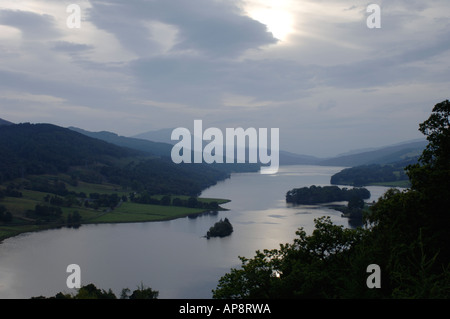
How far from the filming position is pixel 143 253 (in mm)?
36750

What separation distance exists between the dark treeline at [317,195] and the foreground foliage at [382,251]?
54.8 metres

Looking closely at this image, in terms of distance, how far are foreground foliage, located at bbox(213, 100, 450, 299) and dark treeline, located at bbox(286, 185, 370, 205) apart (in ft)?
180

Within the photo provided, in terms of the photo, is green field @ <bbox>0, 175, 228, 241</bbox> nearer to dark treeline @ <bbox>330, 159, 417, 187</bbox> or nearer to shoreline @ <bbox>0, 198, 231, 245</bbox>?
shoreline @ <bbox>0, 198, 231, 245</bbox>

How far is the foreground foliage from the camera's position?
33.1ft

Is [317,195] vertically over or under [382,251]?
A: under

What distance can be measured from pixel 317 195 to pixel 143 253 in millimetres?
42124

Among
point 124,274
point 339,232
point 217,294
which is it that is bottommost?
point 124,274

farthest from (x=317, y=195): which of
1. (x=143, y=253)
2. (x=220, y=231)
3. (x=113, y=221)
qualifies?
(x=143, y=253)

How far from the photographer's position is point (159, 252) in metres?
37.0

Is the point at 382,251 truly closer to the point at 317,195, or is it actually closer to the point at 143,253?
the point at 143,253

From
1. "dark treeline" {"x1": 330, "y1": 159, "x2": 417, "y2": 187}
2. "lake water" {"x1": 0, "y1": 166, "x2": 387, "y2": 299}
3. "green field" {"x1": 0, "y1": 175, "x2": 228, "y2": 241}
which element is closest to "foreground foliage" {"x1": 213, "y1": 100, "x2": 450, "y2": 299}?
"lake water" {"x1": 0, "y1": 166, "x2": 387, "y2": 299}
